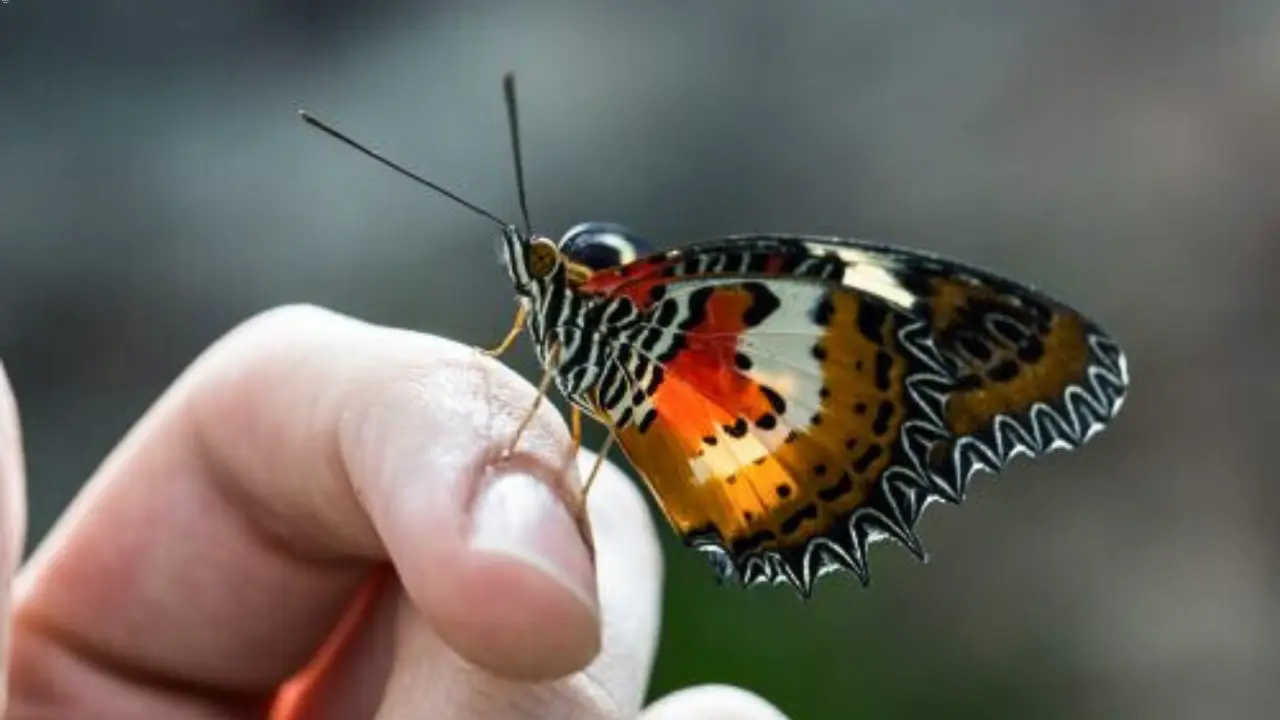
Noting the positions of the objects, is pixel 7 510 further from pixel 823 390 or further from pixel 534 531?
pixel 823 390

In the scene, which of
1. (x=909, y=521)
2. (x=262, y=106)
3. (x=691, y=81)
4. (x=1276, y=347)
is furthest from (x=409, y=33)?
(x=909, y=521)

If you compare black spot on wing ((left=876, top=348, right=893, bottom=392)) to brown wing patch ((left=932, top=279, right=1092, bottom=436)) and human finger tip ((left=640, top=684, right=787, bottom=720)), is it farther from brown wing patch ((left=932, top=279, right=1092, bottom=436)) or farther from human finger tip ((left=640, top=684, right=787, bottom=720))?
human finger tip ((left=640, top=684, right=787, bottom=720))

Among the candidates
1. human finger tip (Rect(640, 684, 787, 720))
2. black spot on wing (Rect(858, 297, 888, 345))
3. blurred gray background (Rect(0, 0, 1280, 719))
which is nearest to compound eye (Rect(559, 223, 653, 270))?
black spot on wing (Rect(858, 297, 888, 345))

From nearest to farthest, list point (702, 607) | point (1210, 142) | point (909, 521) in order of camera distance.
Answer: point (909, 521) < point (702, 607) < point (1210, 142)

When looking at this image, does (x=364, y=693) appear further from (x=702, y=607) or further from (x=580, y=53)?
(x=580, y=53)

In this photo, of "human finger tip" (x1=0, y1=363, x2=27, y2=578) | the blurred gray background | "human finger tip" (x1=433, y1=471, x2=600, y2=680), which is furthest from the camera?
the blurred gray background

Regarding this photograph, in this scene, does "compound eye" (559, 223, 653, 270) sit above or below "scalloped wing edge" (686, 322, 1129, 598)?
above

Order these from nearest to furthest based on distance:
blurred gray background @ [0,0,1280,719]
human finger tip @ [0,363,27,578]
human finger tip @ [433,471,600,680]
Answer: human finger tip @ [433,471,600,680] → human finger tip @ [0,363,27,578] → blurred gray background @ [0,0,1280,719]

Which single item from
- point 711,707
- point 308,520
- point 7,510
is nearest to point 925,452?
point 711,707
